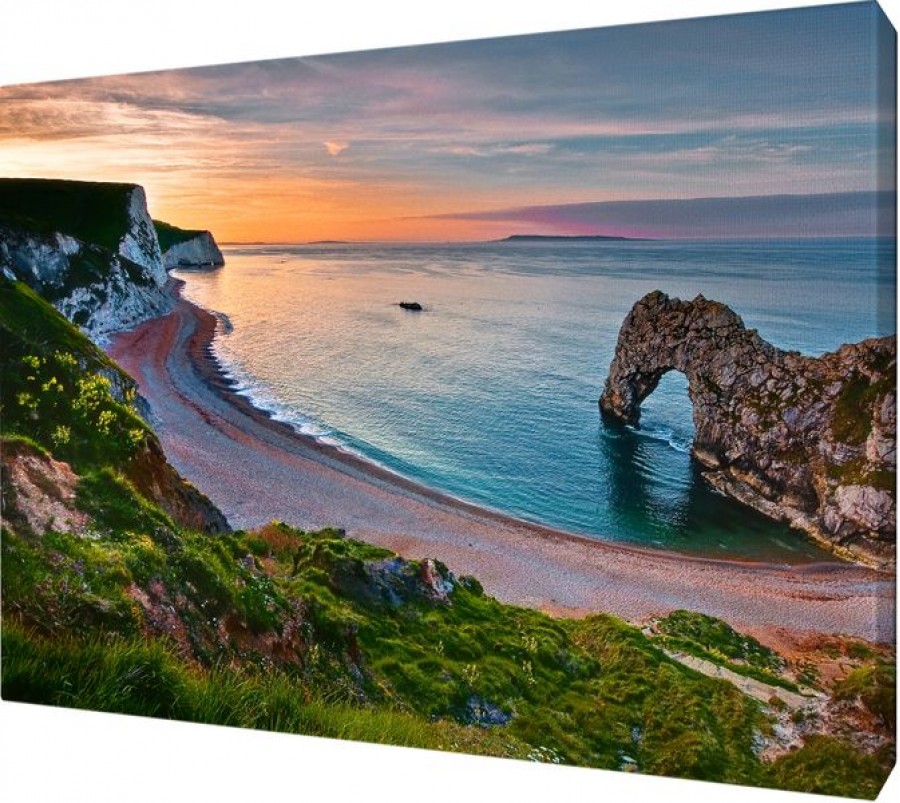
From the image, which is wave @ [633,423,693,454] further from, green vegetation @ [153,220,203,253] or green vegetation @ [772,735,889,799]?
green vegetation @ [153,220,203,253]

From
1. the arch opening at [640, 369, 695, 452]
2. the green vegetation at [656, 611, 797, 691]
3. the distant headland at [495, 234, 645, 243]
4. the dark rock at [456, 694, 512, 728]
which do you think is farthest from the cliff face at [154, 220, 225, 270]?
the green vegetation at [656, 611, 797, 691]

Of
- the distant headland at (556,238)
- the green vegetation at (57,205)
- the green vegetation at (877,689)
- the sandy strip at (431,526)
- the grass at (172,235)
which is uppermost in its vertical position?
the green vegetation at (57,205)

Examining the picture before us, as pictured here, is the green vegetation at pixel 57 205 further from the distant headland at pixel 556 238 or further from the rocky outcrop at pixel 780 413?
the rocky outcrop at pixel 780 413

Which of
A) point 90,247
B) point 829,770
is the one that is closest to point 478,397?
point 829,770

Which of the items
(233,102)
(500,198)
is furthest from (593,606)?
(233,102)

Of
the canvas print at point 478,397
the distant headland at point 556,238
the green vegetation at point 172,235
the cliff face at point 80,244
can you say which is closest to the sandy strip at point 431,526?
the canvas print at point 478,397

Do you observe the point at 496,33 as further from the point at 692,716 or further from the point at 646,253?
the point at 692,716
